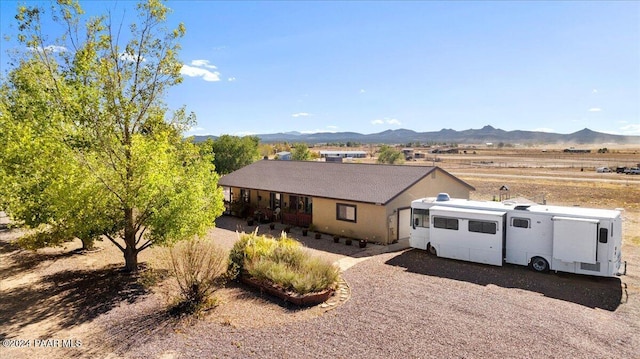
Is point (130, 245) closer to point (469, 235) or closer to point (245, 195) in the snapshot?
point (469, 235)

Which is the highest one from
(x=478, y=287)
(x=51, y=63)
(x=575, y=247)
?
(x=51, y=63)

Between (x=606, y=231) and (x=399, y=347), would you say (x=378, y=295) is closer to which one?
(x=399, y=347)

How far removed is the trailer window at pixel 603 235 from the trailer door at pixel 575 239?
130mm

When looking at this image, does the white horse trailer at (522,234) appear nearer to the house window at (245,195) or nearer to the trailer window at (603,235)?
the trailer window at (603,235)

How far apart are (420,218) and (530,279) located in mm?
5259

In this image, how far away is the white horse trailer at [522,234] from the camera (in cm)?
1378

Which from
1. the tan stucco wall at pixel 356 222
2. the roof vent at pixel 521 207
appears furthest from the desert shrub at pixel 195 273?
the roof vent at pixel 521 207

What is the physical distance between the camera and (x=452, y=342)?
9.09 metres

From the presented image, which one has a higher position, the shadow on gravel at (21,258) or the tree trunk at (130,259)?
the tree trunk at (130,259)

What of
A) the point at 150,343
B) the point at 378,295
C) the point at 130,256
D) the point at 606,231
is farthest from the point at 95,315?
the point at 606,231

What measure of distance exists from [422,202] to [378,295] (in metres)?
7.03

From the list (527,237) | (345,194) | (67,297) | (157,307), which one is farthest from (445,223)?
(67,297)

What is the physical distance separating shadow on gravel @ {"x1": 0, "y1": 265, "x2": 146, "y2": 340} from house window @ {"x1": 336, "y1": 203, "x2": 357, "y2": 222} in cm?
1094

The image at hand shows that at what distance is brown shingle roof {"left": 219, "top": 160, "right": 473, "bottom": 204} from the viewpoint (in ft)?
68.7
